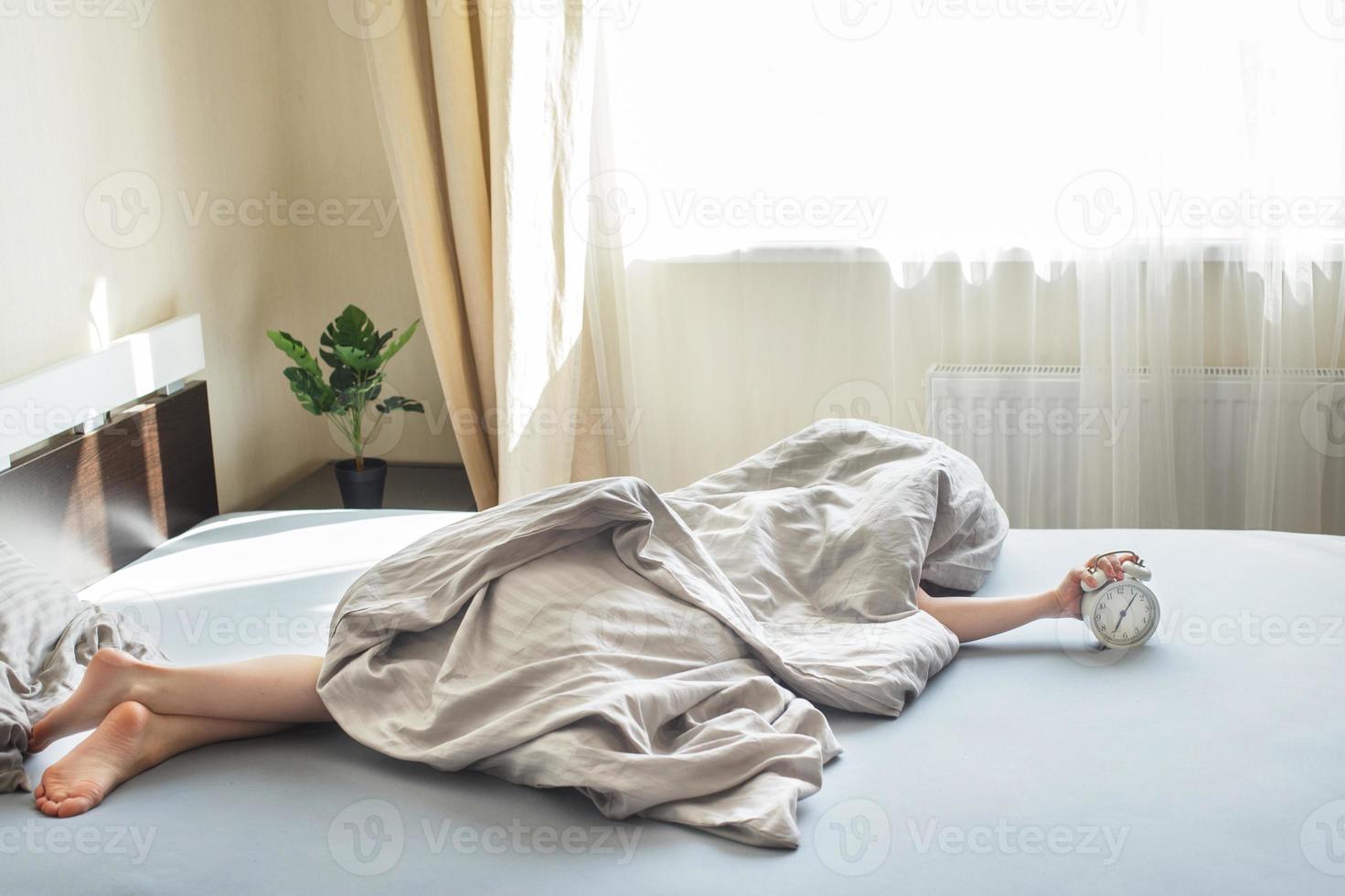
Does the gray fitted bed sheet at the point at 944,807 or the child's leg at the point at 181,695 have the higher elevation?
the child's leg at the point at 181,695

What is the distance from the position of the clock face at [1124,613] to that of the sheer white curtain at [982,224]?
41.8 inches

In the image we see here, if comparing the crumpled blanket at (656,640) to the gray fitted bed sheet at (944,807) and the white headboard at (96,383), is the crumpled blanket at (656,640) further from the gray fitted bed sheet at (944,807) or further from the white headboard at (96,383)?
the white headboard at (96,383)

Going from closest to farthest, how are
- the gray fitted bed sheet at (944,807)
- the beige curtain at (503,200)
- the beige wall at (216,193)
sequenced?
the gray fitted bed sheet at (944,807)
the beige wall at (216,193)
the beige curtain at (503,200)

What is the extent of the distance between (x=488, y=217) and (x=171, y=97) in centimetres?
73

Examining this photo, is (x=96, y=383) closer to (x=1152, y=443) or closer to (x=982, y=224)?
(x=982, y=224)

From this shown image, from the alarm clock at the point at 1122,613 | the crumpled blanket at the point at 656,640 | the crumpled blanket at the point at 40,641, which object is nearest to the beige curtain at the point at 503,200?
the crumpled blanket at the point at 656,640

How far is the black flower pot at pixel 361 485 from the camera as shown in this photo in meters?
2.98

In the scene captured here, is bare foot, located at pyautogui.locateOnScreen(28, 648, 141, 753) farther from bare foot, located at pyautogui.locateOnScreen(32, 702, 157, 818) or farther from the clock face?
the clock face

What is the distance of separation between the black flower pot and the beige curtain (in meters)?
0.22

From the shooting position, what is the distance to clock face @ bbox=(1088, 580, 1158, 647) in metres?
1.74

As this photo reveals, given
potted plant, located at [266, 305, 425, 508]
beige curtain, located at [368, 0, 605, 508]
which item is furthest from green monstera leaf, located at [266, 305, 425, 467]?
beige curtain, located at [368, 0, 605, 508]

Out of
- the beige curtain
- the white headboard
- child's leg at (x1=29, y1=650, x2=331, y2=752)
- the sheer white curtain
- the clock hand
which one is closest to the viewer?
child's leg at (x1=29, y1=650, x2=331, y2=752)

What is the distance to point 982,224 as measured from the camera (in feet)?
9.25

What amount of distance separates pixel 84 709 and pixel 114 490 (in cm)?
87
